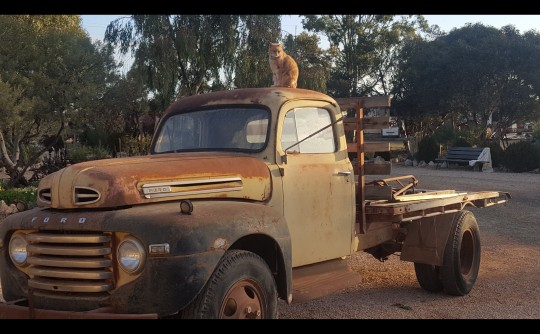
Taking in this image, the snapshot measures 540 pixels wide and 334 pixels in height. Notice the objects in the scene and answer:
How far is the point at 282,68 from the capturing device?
20.5 feet

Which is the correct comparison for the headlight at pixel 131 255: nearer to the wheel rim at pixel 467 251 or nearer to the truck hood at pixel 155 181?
the truck hood at pixel 155 181

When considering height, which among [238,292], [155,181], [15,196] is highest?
[155,181]

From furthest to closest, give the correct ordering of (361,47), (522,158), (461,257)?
(361,47) → (522,158) → (461,257)

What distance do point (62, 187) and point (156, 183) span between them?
24.7 inches

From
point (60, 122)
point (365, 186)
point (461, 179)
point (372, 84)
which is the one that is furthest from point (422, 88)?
point (365, 186)

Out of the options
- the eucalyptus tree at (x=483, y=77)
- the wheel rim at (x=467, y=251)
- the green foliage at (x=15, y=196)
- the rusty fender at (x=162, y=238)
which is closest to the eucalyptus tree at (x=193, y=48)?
the green foliage at (x=15, y=196)

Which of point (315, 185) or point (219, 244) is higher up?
point (315, 185)

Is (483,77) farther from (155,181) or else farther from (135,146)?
(155,181)

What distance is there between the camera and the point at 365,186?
625 centimetres

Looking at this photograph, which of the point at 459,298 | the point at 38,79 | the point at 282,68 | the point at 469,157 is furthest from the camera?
the point at 469,157

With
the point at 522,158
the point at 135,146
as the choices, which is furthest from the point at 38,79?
the point at 522,158

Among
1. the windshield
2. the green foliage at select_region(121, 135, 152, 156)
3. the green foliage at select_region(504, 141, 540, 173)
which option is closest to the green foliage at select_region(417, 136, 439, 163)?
the green foliage at select_region(504, 141, 540, 173)

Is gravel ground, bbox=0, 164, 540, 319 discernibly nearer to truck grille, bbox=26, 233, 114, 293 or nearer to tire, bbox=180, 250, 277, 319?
tire, bbox=180, 250, 277, 319

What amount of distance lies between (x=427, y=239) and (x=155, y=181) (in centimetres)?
357
